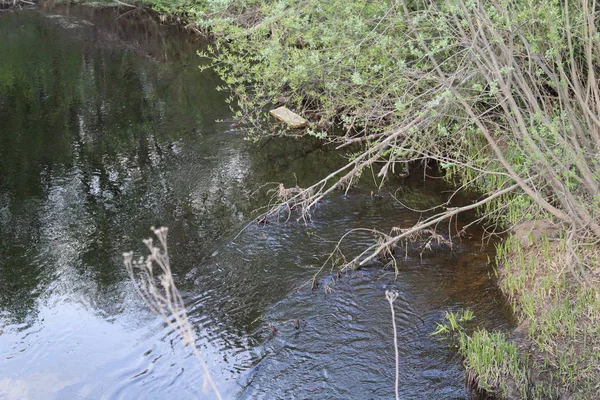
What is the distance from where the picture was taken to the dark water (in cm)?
703

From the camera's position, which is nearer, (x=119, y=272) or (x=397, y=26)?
(x=397, y=26)

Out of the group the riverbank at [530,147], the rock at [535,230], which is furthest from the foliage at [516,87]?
the rock at [535,230]

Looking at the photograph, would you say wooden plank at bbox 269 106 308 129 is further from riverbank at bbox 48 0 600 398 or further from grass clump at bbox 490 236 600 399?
grass clump at bbox 490 236 600 399

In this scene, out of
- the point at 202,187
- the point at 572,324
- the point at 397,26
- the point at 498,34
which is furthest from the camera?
the point at 202,187

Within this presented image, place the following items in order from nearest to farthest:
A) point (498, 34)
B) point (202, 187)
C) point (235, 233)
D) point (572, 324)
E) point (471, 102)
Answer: point (572, 324) < point (498, 34) < point (471, 102) < point (235, 233) < point (202, 187)

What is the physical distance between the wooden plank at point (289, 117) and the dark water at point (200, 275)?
0.53 m

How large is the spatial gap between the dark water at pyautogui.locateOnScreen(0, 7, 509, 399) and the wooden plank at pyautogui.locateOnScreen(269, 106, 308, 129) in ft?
1.74

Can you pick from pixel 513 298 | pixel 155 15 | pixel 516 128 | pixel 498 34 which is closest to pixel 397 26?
pixel 498 34

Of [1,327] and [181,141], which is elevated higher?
[181,141]

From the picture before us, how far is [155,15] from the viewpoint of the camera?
1254 inches

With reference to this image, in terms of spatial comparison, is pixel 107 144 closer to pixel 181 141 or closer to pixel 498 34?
pixel 181 141

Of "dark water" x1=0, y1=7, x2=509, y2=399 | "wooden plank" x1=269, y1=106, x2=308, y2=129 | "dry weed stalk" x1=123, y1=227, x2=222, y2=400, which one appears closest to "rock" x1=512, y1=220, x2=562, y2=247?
"dark water" x1=0, y1=7, x2=509, y2=399

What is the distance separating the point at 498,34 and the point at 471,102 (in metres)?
1.54

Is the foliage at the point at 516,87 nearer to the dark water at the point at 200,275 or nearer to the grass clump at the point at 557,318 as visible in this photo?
the grass clump at the point at 557,318
